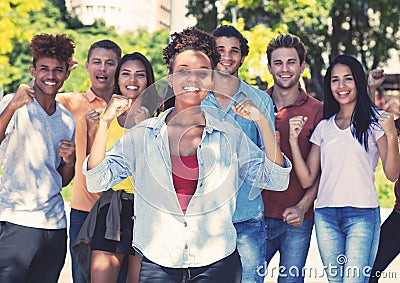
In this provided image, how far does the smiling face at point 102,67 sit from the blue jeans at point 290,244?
1.43m

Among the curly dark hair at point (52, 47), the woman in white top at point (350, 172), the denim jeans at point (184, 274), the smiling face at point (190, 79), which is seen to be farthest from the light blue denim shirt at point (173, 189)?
the curly dark hair at point (52, 47)

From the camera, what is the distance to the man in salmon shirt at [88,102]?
14.8ft

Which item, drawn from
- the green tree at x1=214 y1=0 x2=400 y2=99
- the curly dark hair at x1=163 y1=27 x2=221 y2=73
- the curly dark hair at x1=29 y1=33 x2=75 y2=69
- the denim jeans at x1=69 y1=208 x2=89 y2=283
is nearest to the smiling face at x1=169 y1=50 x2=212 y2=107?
the curly dark hair at x1=163 y1=27 x2=221 y2=73

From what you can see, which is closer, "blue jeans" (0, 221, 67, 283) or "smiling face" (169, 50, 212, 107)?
"smiling face" (169, 50, 212, 107)

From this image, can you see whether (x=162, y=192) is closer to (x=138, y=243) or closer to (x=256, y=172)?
(x=138, y=243)

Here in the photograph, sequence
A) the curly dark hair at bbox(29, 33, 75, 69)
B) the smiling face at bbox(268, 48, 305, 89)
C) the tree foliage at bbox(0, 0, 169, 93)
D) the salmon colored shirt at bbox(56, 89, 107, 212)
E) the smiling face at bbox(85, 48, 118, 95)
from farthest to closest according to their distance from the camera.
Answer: the tree foliage at bbox(0, 0, 169, 93) < the smiling face at bbox(85, 48, 118, 95) < the smiling face at bbox(268, 48, 305, 89) < the salmon colored shirt at bbox(56, 89, 107, 212) < the curly dark hair at bbox(29, 33, 75, 69)

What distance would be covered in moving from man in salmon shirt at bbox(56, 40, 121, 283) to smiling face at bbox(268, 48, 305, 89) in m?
1.08

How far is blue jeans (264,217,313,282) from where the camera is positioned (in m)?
4.43

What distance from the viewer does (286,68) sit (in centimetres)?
455

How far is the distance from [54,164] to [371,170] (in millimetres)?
1893

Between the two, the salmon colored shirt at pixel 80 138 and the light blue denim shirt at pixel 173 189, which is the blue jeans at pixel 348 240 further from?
the salmon colored shirt at pixel 80 138

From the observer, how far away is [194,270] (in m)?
3.10

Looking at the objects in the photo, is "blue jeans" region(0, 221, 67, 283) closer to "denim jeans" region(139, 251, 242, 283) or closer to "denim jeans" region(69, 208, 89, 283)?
"denim jeans" region(69, 208, 89, 283)

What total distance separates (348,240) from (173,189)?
153 cm
